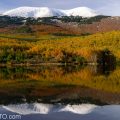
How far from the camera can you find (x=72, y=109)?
2378 cm

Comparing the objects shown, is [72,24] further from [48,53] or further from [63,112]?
[63,112]

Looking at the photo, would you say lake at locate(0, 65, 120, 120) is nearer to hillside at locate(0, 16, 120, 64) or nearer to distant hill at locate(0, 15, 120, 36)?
hillside at locate(0, 16, 120, 64)

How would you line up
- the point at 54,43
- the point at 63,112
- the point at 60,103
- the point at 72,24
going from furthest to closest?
the point at 72,24 → the point at 54,43 → the point at 60,103 → the point at 63,112

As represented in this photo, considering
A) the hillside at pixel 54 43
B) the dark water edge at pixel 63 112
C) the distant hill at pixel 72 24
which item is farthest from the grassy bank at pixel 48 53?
the dark water edge at pixel 63 112

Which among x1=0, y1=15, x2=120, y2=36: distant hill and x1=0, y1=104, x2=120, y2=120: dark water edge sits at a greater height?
→ x1=0, y1=104, x2=120, y2=120: dark water edge

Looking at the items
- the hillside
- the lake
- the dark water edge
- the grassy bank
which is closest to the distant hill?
the hillside

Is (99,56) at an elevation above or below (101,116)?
below

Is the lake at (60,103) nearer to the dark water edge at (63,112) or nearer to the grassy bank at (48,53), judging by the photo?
the dark water edge at (63,112)

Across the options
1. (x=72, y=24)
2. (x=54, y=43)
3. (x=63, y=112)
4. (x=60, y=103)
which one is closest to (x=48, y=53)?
(x=54, y=43)

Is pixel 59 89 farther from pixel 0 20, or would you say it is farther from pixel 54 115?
pixel 0 20

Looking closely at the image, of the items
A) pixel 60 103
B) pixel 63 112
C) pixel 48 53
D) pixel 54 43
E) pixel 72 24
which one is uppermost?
pixel 63 112

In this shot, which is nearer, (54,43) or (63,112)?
(63,112)

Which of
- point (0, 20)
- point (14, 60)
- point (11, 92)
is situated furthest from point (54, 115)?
point (0, 20)

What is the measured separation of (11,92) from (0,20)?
156 metres
